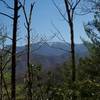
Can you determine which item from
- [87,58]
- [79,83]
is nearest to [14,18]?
[79,83]

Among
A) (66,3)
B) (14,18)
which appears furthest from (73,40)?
(14,18)

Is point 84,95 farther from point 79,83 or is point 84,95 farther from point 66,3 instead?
point 66,3

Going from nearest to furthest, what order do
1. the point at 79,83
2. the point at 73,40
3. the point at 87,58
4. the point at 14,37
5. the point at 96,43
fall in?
1. the point at 79,83
2. the point at 14,37
3. the point at 73,40
4. the point at 96,43
5. the point at 87,58

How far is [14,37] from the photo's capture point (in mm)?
9789

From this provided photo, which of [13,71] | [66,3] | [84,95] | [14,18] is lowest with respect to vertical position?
[84,95]

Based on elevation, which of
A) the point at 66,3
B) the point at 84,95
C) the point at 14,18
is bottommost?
the point at 84,95

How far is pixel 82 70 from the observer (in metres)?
31.9

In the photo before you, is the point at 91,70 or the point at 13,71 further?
the point at 91,70

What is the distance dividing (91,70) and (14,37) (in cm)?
1974

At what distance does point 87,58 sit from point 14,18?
22.0 metres

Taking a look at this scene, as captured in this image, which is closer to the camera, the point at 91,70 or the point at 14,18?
the point at 14,18

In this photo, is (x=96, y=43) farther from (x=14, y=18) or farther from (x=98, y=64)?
(x=14, y=18)

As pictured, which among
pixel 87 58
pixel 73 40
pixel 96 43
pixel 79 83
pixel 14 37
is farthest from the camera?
pixel 87 58

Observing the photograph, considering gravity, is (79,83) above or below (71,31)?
below
